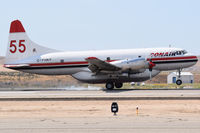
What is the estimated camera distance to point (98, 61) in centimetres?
3469

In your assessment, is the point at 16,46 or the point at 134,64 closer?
the point at 134,64

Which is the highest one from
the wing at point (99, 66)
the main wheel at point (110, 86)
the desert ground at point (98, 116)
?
the wing at point (99, 66)

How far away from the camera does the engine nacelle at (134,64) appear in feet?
116

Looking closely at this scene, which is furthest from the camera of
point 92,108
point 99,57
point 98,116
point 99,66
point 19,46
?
point 19,46

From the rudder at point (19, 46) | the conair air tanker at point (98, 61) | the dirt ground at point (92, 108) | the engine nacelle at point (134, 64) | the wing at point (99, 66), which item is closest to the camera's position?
the dirt ground at point (92, 108)

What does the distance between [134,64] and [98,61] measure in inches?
150

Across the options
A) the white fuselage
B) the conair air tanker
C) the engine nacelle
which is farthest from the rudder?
the engine nacelle

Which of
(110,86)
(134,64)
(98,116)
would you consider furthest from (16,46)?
(98,116)

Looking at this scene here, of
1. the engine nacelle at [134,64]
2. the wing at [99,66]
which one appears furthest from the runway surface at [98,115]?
the engine nacelle at [134,64]

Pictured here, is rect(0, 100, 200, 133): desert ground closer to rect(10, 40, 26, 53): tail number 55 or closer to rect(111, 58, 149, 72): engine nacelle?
rect(111, 58, 149, 72): engine nacelle

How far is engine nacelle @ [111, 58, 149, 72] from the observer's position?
35438mm

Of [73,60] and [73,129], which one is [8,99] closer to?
[73,60]

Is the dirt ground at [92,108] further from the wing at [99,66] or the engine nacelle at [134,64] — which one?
the engine nacelle at [134,64]

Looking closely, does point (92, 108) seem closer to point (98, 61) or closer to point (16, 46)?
point (98, 61)
